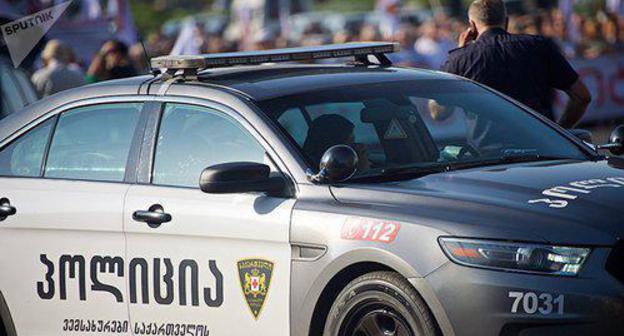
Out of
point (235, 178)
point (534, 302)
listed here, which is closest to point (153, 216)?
point (235, 178)

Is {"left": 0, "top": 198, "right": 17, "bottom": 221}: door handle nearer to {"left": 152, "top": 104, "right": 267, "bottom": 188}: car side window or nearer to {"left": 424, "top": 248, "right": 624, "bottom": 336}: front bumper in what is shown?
{"left": 152, "top": 104, "right": 267, "bottom": 188}: car side window

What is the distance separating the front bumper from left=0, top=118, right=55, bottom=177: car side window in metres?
2.60

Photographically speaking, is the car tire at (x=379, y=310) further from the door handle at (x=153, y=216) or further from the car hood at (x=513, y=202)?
the door handle at (x=153, y=216)

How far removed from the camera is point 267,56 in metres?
7.28

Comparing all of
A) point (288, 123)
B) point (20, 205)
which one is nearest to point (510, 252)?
point (288, 123)

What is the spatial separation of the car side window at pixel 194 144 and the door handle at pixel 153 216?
0.15m

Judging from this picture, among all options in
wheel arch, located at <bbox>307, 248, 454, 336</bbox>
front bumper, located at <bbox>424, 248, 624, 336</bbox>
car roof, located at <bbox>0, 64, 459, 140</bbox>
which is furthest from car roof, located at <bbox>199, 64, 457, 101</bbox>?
front bumper, located at <bbox>424, 248, 624, 336</bbox>

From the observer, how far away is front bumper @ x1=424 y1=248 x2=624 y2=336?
5.25 m

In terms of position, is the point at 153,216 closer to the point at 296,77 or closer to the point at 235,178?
the point at 235,178

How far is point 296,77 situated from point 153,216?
1.00 metres

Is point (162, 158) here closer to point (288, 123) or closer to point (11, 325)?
point (288, 123)

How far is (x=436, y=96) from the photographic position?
22.9 ft

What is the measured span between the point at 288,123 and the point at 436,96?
2.84 feet

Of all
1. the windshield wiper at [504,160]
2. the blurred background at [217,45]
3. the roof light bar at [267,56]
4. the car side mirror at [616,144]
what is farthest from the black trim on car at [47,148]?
the blurred background at [217,45]
